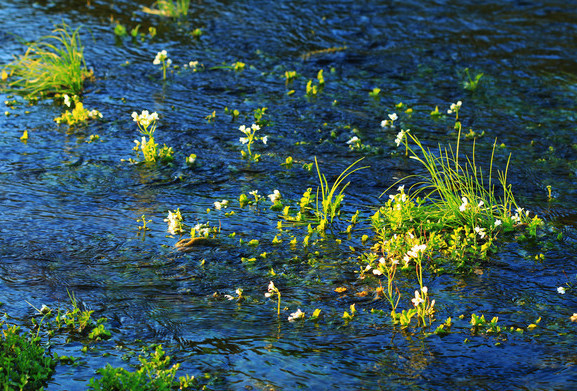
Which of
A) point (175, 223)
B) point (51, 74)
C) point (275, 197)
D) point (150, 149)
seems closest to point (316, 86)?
point (150, 149)

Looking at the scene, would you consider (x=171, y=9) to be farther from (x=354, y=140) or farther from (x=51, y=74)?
(x=354, y=140)

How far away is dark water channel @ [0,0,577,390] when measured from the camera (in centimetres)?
435

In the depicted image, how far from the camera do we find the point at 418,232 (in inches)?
222

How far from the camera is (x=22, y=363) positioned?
4000 millimetres

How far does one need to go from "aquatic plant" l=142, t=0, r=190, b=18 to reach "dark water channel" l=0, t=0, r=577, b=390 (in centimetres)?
19

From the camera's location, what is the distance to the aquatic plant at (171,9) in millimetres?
11594

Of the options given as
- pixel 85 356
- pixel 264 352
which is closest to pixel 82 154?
pixel 85 356

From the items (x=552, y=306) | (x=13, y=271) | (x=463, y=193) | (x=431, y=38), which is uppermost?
(x=431, y=38)

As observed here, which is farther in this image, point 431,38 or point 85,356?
point 431,38

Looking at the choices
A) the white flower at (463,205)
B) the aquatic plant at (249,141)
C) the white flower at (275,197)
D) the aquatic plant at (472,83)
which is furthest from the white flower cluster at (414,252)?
the aquatic plant at (472,83)

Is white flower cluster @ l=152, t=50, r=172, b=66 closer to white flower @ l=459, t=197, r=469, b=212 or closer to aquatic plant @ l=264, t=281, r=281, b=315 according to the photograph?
aquatic plant @ l=264, t=281, r=281, b=315

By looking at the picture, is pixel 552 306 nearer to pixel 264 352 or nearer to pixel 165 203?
pixel 264 352

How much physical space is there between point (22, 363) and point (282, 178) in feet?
11.4

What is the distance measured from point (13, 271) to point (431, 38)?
8006 millimetres
